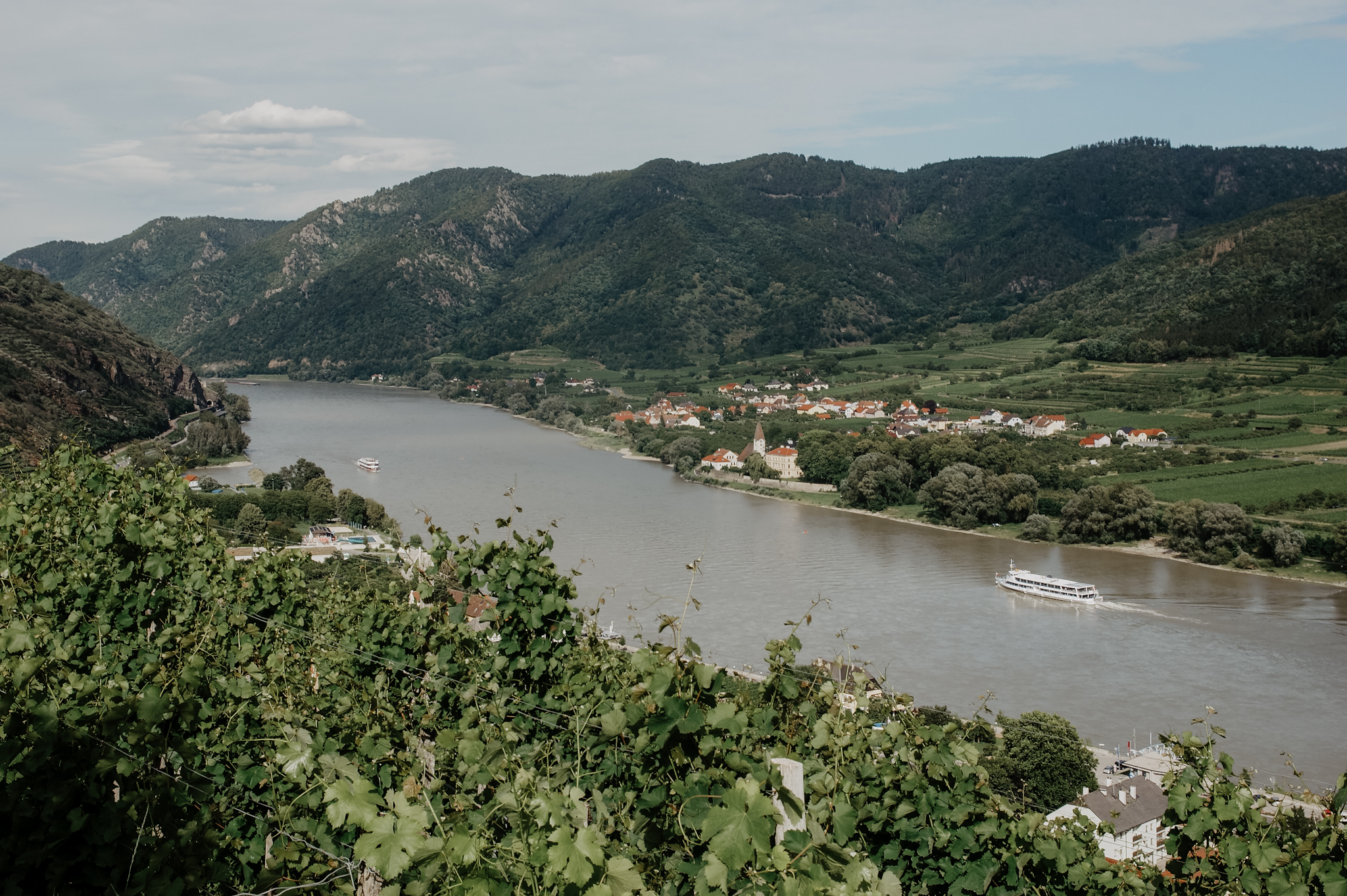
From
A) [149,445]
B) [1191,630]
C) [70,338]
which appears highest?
[70,338]

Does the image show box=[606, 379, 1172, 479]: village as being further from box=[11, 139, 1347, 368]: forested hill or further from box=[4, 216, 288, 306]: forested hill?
box=[4, 216, 288, 306]: forested hill

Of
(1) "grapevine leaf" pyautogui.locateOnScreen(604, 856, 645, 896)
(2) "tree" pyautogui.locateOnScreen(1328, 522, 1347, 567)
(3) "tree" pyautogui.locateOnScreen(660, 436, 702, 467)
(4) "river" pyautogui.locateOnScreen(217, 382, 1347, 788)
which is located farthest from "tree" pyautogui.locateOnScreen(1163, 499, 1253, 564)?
(1) "grapevine leaf" pyautogui.locateOnScreen(604, 856, 645, 896)

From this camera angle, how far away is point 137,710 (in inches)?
97.4

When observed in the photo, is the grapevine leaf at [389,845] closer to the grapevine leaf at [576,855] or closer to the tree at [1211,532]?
the grapevine leaf at [576,855]

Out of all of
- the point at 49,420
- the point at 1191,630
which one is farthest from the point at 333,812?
the point at 49,420

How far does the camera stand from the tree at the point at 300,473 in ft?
75.3

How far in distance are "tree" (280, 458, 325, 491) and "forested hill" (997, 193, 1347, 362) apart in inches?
1264

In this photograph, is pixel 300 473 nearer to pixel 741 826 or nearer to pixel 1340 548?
pixel 1340 548

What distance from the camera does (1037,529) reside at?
2175 centimetres

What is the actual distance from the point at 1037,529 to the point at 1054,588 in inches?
202

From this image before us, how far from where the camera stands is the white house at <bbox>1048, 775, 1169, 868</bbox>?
8383 millimetres

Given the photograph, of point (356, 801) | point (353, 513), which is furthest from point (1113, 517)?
point (356, 801)

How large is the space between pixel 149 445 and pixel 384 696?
2425 centimetres

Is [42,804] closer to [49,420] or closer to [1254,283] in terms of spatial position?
[49,420]
